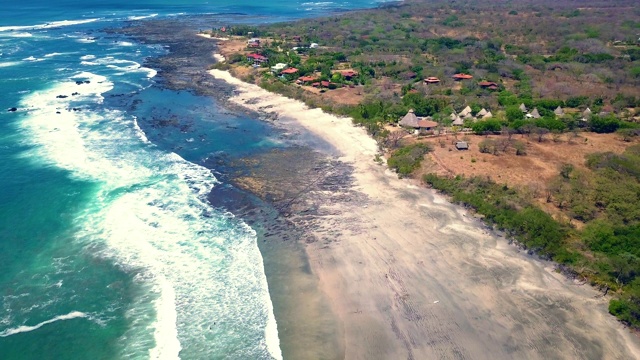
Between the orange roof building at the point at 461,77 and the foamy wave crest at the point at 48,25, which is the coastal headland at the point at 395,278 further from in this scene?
the foamy wave crest at the point at 48,25

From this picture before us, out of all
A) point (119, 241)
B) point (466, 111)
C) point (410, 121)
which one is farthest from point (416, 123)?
point (119, 241)

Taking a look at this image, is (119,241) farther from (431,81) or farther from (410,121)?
(431,81)

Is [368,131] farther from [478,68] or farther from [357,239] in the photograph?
[478,68]

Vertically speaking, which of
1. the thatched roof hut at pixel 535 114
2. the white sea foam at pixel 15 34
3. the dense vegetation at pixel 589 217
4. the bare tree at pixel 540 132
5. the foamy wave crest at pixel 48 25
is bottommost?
the dense vegetation at pixel 589 217

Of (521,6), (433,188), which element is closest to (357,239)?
(433,188)

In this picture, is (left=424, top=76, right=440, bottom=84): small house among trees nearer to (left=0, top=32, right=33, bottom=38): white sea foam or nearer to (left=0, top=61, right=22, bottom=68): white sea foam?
(left=0, top=61, right=22, bottom=68): white sea foam

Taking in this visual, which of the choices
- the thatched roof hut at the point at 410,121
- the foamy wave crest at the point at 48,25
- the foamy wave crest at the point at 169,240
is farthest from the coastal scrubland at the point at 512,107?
the foamy wave crest at the point at 48,25

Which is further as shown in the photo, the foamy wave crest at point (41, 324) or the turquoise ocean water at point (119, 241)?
the turquoise ocean water at point (119, 241)
